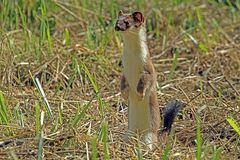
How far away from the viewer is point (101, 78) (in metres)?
4.35

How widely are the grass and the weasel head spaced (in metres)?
0.35

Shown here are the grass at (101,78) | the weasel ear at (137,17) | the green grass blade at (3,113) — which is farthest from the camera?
the green grass blade at (3,113)

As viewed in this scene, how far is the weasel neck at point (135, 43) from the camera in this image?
3.12 m

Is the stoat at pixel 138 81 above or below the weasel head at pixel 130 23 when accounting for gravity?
below

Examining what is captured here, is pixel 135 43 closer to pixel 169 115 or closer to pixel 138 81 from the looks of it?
pixel 138 81

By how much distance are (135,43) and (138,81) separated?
16cm

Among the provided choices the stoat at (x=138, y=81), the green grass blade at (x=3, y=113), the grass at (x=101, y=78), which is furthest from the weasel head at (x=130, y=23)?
the green grass blade at (x=3, y=113)

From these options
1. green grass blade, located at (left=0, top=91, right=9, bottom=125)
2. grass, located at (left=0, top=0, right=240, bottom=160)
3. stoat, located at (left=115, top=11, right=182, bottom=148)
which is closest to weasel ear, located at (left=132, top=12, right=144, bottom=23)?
stoat, located at (left=115, top=11, right=182, bottom=148)

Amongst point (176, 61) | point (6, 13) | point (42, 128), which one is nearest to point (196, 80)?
point (176, 61)

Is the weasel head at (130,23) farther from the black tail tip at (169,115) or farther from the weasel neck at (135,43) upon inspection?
the black tail tip at (169,115)

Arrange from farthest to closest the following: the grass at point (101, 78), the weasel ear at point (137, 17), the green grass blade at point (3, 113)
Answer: the green grass blade at point (3, 113) → the weasel ear at point (137, 17) → the grass at point (101, 78)

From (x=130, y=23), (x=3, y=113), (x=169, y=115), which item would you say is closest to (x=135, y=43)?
(x=130, y=23)

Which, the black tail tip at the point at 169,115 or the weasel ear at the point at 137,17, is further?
the black tail tip at the point at 169,115

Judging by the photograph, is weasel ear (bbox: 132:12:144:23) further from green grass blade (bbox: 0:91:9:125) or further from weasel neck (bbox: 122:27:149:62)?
green grass blade (bbox: 0:91:9:125)
